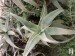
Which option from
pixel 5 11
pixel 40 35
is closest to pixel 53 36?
pixel 40 35

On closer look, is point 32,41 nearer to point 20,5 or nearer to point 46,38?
point 46,38

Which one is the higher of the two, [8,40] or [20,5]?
[20,5]

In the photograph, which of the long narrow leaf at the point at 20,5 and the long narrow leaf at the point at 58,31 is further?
the long narrow leaf at the point at 20,5

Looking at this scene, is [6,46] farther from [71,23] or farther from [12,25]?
[71,23]

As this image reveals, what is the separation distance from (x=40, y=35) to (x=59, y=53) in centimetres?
13

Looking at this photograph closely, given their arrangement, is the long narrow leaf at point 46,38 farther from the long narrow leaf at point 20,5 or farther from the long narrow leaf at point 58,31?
the long narrow leaf at point 20,5

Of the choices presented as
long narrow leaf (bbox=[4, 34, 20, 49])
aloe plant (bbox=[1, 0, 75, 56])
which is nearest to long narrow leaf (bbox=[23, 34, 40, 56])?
aloe plant (bbox=[1, 0, 75, 56])

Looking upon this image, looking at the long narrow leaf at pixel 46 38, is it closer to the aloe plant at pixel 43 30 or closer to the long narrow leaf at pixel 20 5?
the aloe plant at pixel 43 30

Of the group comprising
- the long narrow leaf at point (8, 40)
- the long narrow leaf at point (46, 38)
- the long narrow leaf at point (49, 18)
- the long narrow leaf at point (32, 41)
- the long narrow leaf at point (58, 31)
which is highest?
the long narrow leaf at point (49, 18)

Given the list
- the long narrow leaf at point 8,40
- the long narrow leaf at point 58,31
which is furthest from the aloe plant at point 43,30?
the long narrow leaf at point 8,40

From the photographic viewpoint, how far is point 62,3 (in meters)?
0.89

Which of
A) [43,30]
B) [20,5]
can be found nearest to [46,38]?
[43,30]

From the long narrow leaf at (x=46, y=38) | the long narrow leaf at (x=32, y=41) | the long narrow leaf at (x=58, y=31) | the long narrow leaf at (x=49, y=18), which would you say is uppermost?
the long narrow leaf at (x=49, y=18)

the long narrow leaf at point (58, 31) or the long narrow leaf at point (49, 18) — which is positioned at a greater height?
the long narrow leaf at point (49, 18)
